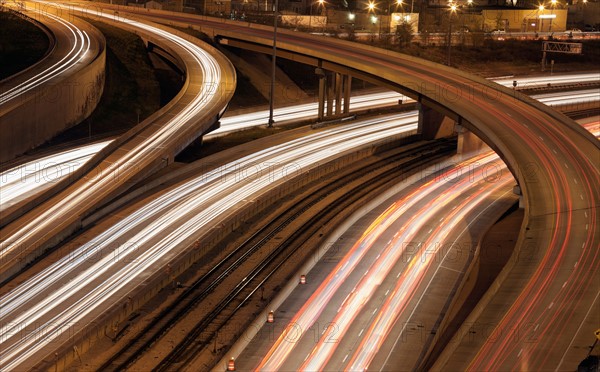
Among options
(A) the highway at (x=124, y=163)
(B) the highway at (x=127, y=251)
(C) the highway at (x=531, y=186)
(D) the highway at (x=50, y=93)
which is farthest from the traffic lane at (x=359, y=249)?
(D) the highway at (x=50, y=93)

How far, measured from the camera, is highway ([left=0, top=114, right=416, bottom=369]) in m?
29.5

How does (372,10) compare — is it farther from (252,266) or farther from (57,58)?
(252,266)

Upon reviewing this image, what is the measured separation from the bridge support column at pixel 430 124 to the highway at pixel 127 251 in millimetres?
6605

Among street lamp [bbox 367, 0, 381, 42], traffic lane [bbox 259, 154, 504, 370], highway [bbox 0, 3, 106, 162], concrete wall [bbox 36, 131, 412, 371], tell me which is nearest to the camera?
concrete wall [bbox 36, 131, 412, 371]

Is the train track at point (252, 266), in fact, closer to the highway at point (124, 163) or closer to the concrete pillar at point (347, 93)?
the highway at point (124, 163)

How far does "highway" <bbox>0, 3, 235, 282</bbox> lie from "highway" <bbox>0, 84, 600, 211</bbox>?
2166 mm

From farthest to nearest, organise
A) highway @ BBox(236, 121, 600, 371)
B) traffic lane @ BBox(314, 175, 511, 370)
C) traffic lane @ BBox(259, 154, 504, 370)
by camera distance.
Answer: traffic lane @ BBox(314, 175, 511, 370), traffic lane @ BBox(259, 154, 504, 370), highway @ BBox(236, 121, 600, 371)

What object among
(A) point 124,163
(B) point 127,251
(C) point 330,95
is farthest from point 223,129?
(B) point 127,251

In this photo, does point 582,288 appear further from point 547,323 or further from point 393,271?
point 393,271

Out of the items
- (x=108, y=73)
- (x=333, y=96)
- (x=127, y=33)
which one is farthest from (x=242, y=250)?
(x=127, y=33)

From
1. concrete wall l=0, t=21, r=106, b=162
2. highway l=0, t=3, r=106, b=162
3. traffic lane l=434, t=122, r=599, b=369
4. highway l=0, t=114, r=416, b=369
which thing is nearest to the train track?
highway l=0, t=114, r=416, b=369

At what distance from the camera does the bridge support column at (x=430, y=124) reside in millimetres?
58500

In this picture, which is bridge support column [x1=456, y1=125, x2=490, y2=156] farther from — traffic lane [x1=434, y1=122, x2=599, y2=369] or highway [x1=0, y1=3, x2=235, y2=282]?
traffic lane [x1=434, y1=122, x2=599, y2=369]

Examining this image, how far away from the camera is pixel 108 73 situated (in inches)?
2591
